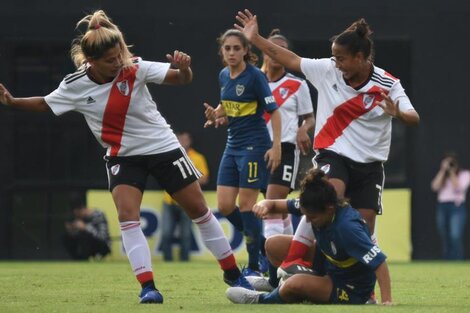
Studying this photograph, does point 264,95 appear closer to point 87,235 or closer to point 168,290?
point 168,290

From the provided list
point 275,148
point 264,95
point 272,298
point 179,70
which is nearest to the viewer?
point 272,298

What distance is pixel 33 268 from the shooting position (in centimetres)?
1525

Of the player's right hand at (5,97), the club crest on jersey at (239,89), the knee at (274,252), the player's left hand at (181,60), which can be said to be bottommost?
the knee at (274,252)

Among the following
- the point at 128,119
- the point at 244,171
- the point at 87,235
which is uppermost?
the point at 128,119

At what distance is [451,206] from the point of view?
18.7 metres

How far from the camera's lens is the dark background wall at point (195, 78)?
59.8 ft

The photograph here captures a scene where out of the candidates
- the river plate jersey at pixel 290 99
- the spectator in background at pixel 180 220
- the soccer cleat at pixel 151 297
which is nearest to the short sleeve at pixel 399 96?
the soccer cleat at pixel 151 297

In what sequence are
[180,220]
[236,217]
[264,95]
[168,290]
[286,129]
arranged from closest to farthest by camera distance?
[168,290], [264,95], [236,217], [286,129], [180,220]

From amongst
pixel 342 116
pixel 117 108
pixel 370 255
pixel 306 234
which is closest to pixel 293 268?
pixel 306 234

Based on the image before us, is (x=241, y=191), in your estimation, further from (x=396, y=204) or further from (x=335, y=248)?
(x=396, y=204)

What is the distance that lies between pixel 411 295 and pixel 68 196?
30.8 ft

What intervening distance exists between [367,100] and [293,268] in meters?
1.35

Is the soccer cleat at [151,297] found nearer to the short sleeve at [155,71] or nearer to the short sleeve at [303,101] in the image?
the short sleeve at [155,71]

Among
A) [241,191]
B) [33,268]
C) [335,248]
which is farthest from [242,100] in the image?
[33,268]
